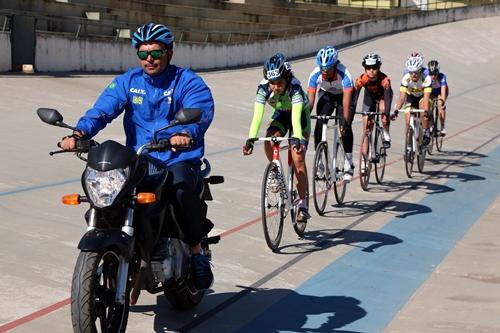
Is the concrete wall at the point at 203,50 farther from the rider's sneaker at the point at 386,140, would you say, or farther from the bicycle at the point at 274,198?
the bicycle at the point at 274,198

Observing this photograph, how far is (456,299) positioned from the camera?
697cm

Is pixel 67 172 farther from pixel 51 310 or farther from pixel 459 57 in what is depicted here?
pixel 459 57

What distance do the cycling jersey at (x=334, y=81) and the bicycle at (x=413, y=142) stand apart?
3.28 metres

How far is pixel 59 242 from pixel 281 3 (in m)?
35.7

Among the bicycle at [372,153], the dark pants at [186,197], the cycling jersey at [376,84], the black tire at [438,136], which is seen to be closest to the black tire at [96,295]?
the dark pants at [186,197]

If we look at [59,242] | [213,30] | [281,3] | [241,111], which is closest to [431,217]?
[59,242]

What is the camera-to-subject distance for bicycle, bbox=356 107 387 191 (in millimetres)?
12516

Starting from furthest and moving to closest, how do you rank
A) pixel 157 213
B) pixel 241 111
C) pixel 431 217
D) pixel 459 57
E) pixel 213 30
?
pixel 459 57
pixel 213 30
pixel 241 111
pixel 431 217
pixel 157 213

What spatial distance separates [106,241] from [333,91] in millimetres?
6929

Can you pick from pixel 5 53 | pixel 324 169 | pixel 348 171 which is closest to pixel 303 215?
pixel 324 169

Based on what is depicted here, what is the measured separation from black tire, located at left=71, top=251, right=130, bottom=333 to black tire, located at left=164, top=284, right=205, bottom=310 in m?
1.03

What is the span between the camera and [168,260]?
5191 millimetres

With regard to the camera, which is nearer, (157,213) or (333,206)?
(157,213)

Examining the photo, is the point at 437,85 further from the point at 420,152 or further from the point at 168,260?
the point at 168,260
